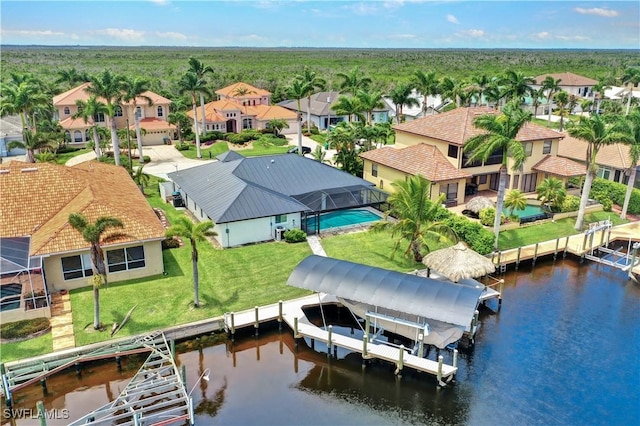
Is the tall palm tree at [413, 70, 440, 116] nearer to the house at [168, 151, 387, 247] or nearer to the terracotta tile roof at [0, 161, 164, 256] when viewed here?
the house at [168, 151, 387, 247]

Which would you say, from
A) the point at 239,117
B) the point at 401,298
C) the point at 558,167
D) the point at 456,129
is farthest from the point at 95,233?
the point at 239,117

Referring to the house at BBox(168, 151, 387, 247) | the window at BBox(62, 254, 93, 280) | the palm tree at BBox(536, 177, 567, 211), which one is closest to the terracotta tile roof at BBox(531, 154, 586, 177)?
the palm tree at BBox(536, 177, 567, 211)

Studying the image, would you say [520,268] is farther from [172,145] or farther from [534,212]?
[172,145]

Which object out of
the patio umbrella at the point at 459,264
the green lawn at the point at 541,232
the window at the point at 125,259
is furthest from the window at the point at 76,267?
the green lawn at the point at 541,232

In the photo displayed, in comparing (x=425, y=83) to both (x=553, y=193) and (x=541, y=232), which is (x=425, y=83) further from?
(x=541, y=232)

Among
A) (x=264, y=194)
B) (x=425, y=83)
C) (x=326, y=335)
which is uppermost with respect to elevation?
(x=425, y=83)

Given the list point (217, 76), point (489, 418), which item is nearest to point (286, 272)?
point (489, 418)

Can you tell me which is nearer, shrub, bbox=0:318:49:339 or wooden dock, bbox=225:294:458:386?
wooden dock, bbox=225:294:458:386
